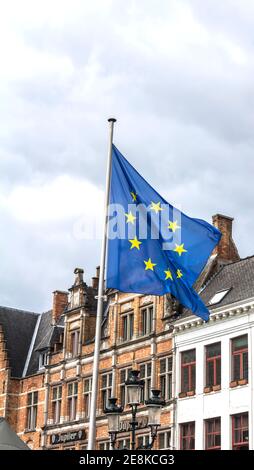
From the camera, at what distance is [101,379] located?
49500mm

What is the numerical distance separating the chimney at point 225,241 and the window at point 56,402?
1327cm

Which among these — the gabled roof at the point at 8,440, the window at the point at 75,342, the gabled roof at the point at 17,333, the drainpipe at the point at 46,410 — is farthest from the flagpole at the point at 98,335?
the gabled roof at the point at 17,333

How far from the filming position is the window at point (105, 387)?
160 ft

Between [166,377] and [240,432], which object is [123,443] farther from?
[240,432]

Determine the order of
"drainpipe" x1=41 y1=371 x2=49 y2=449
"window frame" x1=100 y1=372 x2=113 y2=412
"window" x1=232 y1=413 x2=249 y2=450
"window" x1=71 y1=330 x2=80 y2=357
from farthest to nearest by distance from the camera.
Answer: "drainpipe" x1=41 y1=371 x2=49 y2=449 → "window" x1=71 y1=330 x2=80 y2=357 → "window frame" x1=100 y1=372 x2=113 y2=412 → "window" x1=232 y1=413 x2=249 y2=450

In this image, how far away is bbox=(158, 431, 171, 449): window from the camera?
144 feet

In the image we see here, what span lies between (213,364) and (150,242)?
70.8 feet

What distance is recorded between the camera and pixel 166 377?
147ft

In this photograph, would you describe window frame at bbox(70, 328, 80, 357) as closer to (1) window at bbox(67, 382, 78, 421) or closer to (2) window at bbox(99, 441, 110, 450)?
(1) window at bbox(67, 382, 78, 421)

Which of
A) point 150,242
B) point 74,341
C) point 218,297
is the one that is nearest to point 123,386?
point 74,341

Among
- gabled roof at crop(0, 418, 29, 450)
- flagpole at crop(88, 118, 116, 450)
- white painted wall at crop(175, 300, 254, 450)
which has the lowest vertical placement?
gabled roof at crop(0, 418, 29, 450)

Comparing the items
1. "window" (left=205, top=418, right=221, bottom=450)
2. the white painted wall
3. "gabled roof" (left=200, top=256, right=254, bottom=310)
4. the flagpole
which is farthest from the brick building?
the flagpole

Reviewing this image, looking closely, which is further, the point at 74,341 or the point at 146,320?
the point at 74,341

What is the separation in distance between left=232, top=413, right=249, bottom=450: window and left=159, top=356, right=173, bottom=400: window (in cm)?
501
